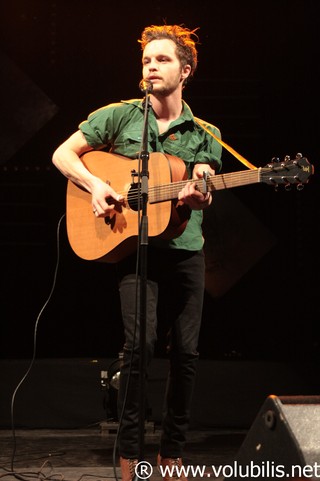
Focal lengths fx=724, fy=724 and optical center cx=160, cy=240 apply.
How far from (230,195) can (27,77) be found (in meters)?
1.79

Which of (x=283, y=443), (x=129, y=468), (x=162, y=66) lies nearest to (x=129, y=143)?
(x=162, y=66)

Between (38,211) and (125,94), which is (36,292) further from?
(125,94)

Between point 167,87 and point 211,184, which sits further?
point 167,87

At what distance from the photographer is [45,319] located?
17.7ft

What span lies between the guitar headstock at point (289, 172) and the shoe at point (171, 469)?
4.21 ft

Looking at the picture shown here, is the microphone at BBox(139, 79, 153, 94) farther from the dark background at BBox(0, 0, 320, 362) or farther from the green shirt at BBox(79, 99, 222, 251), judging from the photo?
the dark background at BBox(0, 0, 320, 362)

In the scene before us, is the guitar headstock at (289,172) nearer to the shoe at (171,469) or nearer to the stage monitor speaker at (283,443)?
the stage monitor speaker at (283,443)

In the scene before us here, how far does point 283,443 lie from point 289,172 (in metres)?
1.28

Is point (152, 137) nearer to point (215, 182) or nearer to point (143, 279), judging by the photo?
point (215, 182)

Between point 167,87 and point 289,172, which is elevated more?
point 167,87

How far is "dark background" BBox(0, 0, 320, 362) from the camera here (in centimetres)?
542

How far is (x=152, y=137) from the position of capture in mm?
3299

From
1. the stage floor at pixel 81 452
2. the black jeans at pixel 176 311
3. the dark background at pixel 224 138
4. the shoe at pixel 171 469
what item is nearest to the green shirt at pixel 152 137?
the black jeans at pixel 176 311

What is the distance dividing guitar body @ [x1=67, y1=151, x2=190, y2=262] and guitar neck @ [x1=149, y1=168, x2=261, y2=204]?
0.03 m
